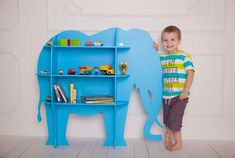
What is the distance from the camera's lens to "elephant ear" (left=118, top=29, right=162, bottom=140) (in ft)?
7.84

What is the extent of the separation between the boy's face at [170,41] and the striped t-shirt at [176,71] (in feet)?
0.17

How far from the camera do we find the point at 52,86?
2.31 metres

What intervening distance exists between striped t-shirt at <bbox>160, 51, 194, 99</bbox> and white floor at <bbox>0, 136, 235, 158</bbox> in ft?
1.49

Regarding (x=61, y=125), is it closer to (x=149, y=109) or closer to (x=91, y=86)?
(x=91, y=86)

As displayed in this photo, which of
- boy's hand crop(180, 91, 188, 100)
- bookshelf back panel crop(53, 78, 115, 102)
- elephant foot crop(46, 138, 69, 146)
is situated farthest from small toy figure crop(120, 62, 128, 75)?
elephant foot crop(46, 138, 69, 146)

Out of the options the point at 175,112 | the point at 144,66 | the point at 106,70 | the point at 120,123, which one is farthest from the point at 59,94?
the point at 175,112

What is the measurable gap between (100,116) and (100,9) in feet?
3.14

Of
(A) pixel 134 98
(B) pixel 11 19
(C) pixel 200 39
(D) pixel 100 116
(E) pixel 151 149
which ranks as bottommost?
(E) pixel 151 149

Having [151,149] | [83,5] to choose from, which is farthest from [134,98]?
[83,5]

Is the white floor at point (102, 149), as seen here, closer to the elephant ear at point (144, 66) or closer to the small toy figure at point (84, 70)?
the elephant ear at point (144, 66)

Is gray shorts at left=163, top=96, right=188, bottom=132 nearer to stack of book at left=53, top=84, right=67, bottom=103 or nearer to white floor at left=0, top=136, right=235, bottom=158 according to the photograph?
white floor at left=0, top=136, right=235, bottom=158

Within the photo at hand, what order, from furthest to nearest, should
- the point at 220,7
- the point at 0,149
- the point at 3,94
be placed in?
the point at 3,94
the point at 220,7
the point at 0,149

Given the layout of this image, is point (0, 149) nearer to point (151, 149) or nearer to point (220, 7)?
point (151, 149)

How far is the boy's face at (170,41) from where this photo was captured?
231 cm
